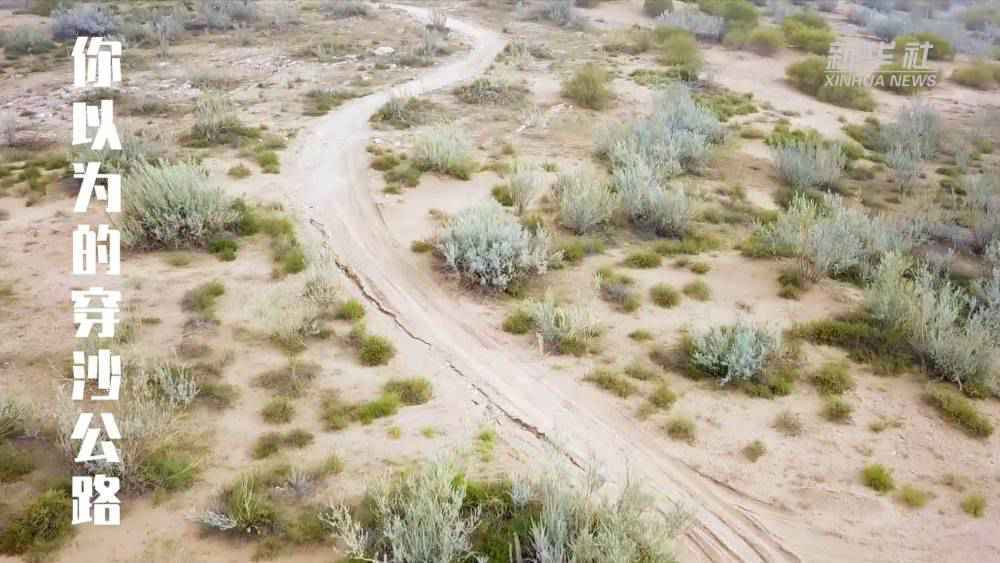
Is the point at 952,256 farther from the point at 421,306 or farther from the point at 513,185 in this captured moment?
the point at 421,306

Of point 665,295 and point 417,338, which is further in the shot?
point 665,295

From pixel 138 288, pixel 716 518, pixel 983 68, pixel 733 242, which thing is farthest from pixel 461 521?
pixel 983 68

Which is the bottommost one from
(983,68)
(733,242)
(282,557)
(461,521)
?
(282,557)

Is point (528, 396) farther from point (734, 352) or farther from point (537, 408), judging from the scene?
point (734, 352)

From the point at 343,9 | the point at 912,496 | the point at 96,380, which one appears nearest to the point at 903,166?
the point at 912,496

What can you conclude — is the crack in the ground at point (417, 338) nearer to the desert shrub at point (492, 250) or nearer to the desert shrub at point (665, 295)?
the desert shrub at point (492, 250)
